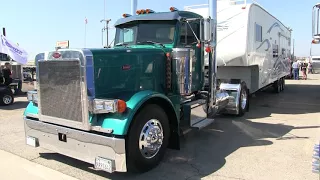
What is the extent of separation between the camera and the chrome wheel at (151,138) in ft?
14.1

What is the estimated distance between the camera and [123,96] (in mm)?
4383

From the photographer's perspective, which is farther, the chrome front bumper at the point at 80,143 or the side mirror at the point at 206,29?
the side mirror at the point at 206,29

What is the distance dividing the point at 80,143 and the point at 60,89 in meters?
0.82

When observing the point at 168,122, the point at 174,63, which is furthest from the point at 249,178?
the point at 174,63

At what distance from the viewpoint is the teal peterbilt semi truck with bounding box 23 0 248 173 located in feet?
13.1

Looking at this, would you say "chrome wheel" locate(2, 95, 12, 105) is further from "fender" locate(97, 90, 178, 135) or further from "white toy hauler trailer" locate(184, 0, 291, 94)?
"fender" locate(97, 90, 178, 135)

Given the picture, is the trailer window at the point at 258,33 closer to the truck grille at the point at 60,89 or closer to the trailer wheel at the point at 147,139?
the trailer wheel at the point at 147,139

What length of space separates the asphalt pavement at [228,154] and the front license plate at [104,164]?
522 millimetres

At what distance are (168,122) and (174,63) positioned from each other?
1.07m

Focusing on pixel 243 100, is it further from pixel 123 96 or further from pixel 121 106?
pixel 121 106

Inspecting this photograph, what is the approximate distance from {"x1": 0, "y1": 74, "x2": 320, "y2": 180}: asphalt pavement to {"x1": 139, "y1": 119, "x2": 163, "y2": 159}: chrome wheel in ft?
1.06

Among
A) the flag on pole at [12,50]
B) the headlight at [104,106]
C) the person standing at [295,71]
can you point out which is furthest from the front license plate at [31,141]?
the person standing at [295,71]

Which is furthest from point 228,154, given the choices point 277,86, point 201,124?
point 277,86

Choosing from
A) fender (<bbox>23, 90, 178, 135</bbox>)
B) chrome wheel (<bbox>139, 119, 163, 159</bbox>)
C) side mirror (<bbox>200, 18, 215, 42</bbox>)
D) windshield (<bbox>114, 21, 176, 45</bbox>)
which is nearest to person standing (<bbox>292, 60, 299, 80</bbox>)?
side mirror (<bbox>200, 18, 215, 42</bbox>)
